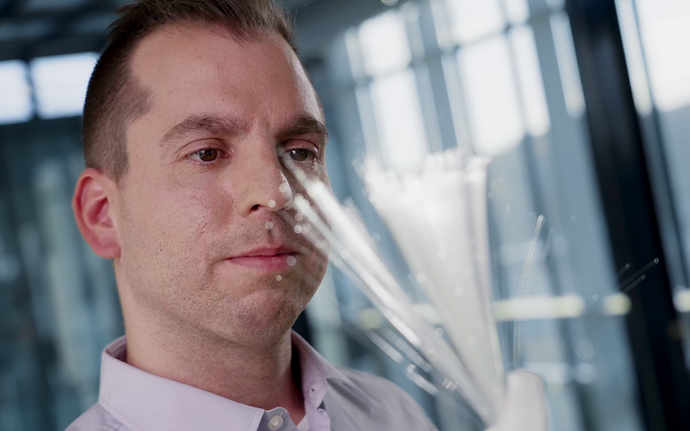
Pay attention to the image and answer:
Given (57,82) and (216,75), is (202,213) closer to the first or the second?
(216,75)

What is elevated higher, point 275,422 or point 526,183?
point 526,183

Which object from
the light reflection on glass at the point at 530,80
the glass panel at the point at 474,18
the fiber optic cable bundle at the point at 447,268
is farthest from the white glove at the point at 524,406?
the glass panel at the point at 474,18

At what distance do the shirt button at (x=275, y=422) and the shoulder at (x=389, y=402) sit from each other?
0.76 ft

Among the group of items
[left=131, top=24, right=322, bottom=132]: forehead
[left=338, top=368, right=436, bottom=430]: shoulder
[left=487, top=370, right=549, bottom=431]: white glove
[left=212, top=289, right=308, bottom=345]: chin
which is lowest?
[left=338, top=368, right=436, bottom=430]: shoulder

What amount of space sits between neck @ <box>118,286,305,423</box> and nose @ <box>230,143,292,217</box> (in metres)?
0.17

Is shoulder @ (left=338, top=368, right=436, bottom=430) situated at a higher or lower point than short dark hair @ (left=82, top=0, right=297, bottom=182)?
lower

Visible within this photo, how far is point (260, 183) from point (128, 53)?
0.30m

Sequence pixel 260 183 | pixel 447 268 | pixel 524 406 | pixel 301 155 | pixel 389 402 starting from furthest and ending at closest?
pixel 389 402 → pixel 301 155 → pixel 260 183 → pixel 447 268 → pixel 524 406

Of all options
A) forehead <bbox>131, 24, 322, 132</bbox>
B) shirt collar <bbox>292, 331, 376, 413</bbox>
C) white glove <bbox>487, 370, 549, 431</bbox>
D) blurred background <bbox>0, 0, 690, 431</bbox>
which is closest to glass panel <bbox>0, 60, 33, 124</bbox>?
blurred background <bbox>0, 0, 690, 431</bbox>

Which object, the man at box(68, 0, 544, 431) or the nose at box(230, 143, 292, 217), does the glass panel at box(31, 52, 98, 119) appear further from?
the nose at box(230, 143, 292, 217)

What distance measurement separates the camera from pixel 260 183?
2.14 feet

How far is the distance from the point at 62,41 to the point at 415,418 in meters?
1.84

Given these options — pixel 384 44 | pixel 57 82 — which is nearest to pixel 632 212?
pixel 384 44

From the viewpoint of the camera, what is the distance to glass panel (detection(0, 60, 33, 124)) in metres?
2.07
